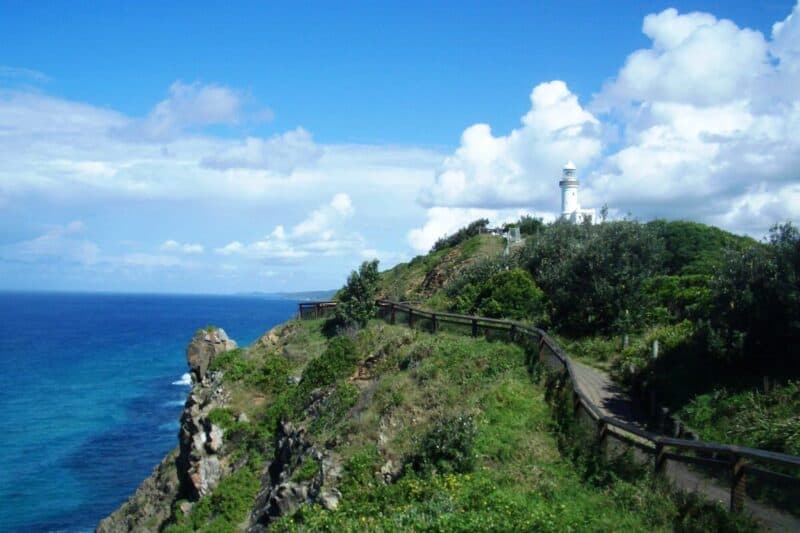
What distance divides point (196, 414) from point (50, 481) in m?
20.8

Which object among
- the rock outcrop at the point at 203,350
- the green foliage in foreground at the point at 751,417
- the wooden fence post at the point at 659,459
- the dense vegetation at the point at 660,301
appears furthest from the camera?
the rock outcrop at the point at 203,350

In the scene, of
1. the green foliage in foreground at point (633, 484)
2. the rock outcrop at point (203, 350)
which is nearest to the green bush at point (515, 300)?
the rock outcrop at point (203, 350)

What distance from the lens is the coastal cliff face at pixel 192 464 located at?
82.7 feet

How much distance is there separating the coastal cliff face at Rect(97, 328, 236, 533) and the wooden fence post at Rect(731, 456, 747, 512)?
1932 cm

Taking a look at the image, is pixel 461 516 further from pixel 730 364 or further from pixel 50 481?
pixel 50 481

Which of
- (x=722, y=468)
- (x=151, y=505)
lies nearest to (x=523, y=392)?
(x=722, y=468)

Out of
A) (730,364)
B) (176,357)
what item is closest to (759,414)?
(730,364)

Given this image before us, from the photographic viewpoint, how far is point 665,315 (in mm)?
25844

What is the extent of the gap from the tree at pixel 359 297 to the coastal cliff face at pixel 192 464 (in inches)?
258

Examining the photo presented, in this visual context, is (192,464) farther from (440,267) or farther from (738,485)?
(440,267)

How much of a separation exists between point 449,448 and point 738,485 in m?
5.58

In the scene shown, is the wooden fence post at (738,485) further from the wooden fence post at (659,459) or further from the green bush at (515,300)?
the green bush at (515,300)

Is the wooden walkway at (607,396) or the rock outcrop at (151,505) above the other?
the wooden walkway at (607,396)

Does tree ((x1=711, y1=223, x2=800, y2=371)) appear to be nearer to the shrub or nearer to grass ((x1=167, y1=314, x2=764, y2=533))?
grass ((x1=167, y1=314, x2=764, y2=533))
